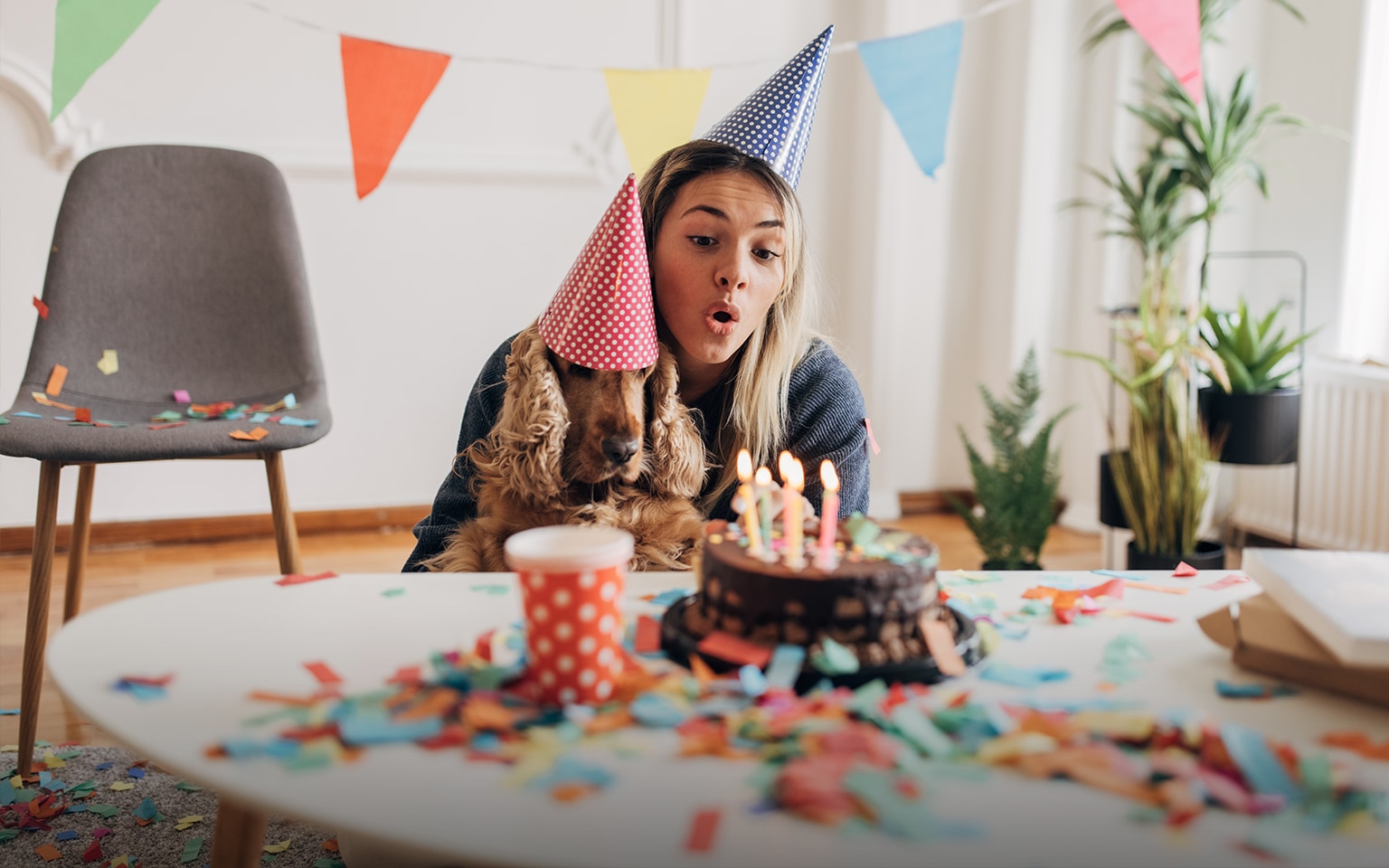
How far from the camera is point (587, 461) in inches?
54.0

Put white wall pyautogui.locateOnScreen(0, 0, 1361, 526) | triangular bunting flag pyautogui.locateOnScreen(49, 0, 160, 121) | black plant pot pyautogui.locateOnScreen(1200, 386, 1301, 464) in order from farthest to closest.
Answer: white wall pyautogui.locateOnScreen(0, 0, 1361, 526) < black plant pot pyautogui.locateOnScreen(1200, 386, 1301, 464) < triangular bunting flag pyautogui.locateOnScreen(49, 0, 160, 121)

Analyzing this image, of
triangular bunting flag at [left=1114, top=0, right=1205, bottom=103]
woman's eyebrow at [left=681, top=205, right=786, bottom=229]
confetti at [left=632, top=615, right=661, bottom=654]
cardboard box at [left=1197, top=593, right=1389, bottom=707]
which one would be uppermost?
triangular bunting flag at [left=1114, top=0, right=1205, bottom=103]

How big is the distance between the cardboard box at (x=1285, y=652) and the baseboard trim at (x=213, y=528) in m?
2.85

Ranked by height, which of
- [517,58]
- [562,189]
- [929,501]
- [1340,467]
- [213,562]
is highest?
[517,58]

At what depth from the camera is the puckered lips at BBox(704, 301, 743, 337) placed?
1.51 m

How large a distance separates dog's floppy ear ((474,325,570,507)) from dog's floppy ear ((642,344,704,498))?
12cm

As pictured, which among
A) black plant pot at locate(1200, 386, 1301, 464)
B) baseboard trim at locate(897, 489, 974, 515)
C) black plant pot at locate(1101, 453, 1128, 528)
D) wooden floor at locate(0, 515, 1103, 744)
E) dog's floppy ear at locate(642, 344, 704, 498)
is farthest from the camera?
baseboard trim at locate(897, 489, 974, 515)

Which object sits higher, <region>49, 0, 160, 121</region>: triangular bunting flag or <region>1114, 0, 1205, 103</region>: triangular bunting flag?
<region>1114, 0, 1205, 103</region>: triangular bunting flag

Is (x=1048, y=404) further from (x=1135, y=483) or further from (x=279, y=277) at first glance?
(x=279, y=277)

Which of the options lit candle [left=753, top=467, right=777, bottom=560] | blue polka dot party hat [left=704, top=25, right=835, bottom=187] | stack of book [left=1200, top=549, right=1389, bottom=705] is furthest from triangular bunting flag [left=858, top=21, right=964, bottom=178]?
stack of book [left=1200, top=549, right=1389, bottom=705]

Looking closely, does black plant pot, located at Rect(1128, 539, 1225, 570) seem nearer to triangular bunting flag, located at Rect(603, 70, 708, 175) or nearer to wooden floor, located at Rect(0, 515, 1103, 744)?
wooden floor, located at Rect(0, 515, 1103, 744)

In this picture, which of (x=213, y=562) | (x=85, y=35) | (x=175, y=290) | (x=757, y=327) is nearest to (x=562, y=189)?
(x=175, y=290)

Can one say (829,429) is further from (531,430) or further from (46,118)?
(46,118)

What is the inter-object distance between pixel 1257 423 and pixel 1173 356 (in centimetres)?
30
